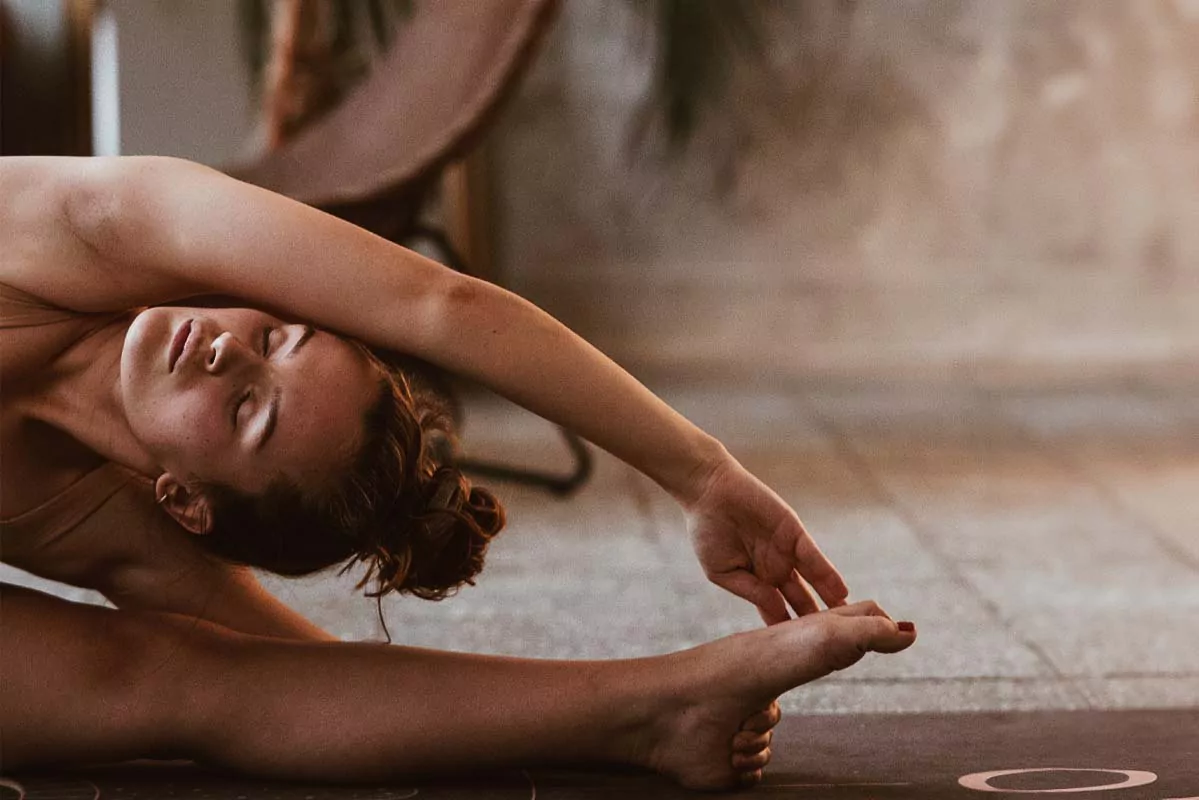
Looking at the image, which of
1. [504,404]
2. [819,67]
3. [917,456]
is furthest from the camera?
[819,67]

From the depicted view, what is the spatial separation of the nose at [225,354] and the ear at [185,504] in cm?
10

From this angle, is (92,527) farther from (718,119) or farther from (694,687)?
(718,119)

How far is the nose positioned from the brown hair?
0.27 feet

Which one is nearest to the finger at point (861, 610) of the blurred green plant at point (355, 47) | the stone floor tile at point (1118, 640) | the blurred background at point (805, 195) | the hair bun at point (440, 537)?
the hair bun at point (440, 537)

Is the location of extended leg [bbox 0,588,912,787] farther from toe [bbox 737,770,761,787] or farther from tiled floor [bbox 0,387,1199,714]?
tiled floor [bbox 0,387,1199,714]

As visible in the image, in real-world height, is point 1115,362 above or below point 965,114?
below

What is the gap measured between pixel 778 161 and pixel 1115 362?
87 centimetres

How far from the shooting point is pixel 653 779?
1.23 meters

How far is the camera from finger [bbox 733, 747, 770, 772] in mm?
1200

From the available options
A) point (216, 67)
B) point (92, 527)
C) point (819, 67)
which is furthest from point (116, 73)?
point (92, 527)

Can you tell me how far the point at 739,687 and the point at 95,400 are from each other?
0.52 meters

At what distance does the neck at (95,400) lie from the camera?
119 centimetres

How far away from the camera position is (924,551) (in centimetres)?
215

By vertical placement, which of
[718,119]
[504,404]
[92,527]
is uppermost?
[718,119]
